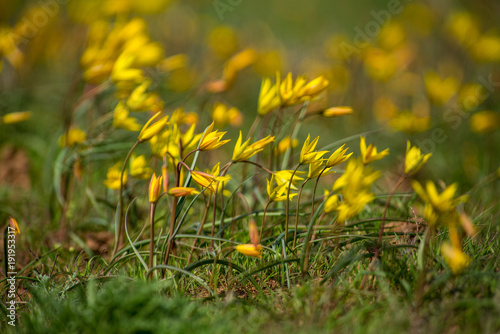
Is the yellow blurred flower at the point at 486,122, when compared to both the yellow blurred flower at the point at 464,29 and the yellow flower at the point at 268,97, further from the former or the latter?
the yellow flower at the point at 268,97

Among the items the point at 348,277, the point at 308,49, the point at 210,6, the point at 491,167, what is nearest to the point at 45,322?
the point at 348,277

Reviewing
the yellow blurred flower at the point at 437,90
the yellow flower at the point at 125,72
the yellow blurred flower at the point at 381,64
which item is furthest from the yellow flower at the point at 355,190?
the yellow blurred flower at the point at 381,64

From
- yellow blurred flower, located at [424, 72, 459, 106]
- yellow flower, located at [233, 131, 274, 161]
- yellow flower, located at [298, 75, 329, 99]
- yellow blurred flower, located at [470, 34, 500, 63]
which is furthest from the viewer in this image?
yellow blurred flower, located at [470, 34, 500, 63]

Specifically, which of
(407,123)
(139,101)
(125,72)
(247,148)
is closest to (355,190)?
(247,148)

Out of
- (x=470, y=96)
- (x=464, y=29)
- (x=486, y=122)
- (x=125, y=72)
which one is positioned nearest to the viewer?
(x=125, y=72)

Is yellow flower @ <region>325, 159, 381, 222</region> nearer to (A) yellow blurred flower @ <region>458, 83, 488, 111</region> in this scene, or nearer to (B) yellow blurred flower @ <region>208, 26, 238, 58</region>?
(A) yellow blurred flower @ <region>458, 83, 488, 111</region>

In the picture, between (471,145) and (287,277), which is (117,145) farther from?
(471,145)

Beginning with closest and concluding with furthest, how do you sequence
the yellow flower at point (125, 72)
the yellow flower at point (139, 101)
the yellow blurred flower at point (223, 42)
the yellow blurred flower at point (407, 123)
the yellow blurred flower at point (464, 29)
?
the yellow flower at point (139, 101) < the yellow flower at point (125, 72) < the yellow blurred flower at point (407, 123) < the yellow blurred flower at point (464, 29) < the yellow blurred flower at point (223, 42)

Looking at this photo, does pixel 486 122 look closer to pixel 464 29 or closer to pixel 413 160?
pixel 464 29

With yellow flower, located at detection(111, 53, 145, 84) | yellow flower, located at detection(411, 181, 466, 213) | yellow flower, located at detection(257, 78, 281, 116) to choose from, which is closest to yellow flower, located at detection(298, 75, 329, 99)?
yellow flower, located at detection(257, 78, 281, 116)

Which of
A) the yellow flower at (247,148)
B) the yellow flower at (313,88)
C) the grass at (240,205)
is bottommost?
the grass at (240,205)

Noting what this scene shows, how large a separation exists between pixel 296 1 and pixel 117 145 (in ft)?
24.4

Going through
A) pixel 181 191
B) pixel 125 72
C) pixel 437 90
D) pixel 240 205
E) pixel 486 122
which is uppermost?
pixel 125 72

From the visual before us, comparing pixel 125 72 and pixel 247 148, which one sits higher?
pixel 125 72
